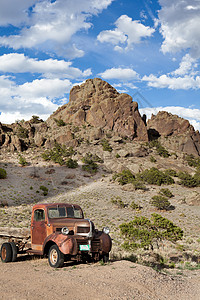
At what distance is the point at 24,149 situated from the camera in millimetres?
71938

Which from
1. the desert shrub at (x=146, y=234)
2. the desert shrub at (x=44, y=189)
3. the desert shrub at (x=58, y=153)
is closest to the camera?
the desert shrub at (x=146, y=234)

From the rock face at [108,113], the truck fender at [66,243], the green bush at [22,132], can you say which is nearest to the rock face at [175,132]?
the rock face at [108,113]

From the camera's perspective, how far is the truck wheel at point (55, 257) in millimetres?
7645

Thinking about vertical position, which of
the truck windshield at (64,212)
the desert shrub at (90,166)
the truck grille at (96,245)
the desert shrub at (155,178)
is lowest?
the truck grille at (96,245)

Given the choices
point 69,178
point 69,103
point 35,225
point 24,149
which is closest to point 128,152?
point 69,178

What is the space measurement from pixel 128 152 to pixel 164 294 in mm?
65120

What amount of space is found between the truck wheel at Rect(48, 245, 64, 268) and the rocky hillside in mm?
66635

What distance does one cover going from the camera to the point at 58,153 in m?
66.8

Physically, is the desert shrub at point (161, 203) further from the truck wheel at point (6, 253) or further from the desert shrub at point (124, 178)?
the truck wheel at point (6, 253)

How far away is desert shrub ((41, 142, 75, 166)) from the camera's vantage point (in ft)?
204

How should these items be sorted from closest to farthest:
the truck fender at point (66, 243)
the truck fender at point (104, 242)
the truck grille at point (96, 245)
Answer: the truck fender at point (66, 243) < the truck grille at point (96, 245) < the truck fender at point (104, 242)

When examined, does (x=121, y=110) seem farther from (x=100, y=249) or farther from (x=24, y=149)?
(x=100, y=249)

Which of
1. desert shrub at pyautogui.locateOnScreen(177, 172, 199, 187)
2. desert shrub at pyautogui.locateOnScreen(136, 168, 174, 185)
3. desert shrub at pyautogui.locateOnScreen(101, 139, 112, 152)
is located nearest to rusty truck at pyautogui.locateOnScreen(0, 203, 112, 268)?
desert shrub at pyautogui.locateOnScreen(136, 168, 174, 185)

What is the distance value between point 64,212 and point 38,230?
1190 millimetres
